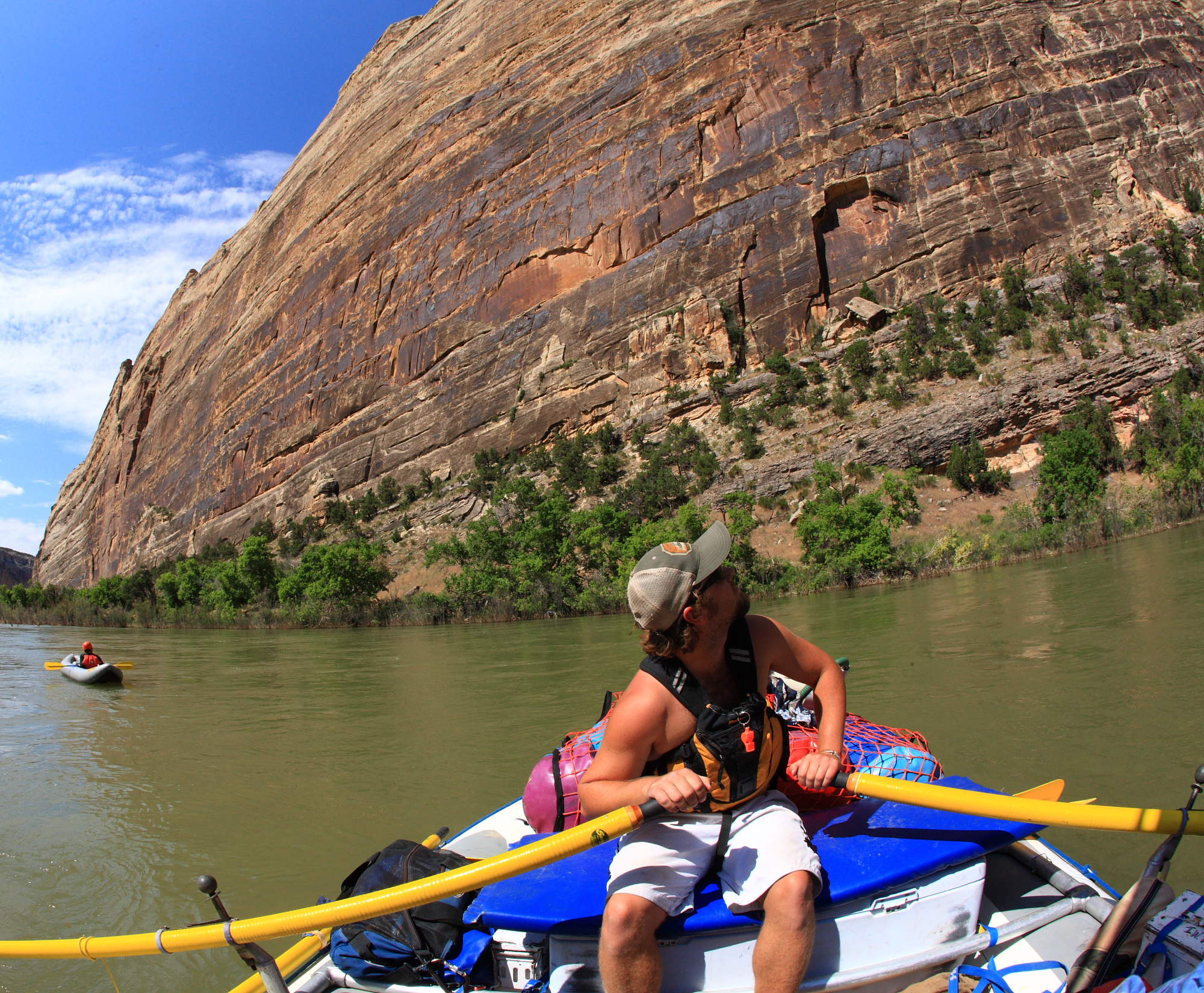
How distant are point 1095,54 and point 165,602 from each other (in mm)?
49575

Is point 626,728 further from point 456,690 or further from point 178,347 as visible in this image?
point 178,347

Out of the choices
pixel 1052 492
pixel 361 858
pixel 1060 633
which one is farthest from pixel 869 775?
pixel 1052 492

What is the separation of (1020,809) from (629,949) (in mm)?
1235

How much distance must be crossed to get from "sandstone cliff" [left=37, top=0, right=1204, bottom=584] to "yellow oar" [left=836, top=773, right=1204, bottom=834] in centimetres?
3253

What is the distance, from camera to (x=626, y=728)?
8.07ft

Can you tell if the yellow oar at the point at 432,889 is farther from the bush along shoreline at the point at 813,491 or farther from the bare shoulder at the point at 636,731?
the bush along shoreline at the point at 813,491

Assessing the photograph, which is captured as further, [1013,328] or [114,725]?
[1013,328]

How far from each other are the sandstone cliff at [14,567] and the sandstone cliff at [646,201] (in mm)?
98051

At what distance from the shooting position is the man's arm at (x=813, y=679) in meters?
2.60

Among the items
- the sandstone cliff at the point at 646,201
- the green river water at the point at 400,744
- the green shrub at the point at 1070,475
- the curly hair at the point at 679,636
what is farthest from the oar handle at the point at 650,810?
the sandstone cliff at the point at 646,201

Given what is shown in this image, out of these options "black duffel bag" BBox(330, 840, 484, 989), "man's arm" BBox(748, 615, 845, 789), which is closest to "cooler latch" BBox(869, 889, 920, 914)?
"man's arm" BBox(748, 615, 845, 789)

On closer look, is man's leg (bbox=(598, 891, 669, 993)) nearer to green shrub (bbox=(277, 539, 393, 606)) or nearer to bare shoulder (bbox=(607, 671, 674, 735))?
bare shoulder (bbox=(607, 671, 674, 735))

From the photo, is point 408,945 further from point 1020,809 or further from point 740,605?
point 1020,809

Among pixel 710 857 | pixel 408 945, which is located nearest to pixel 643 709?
pixel 710 857
